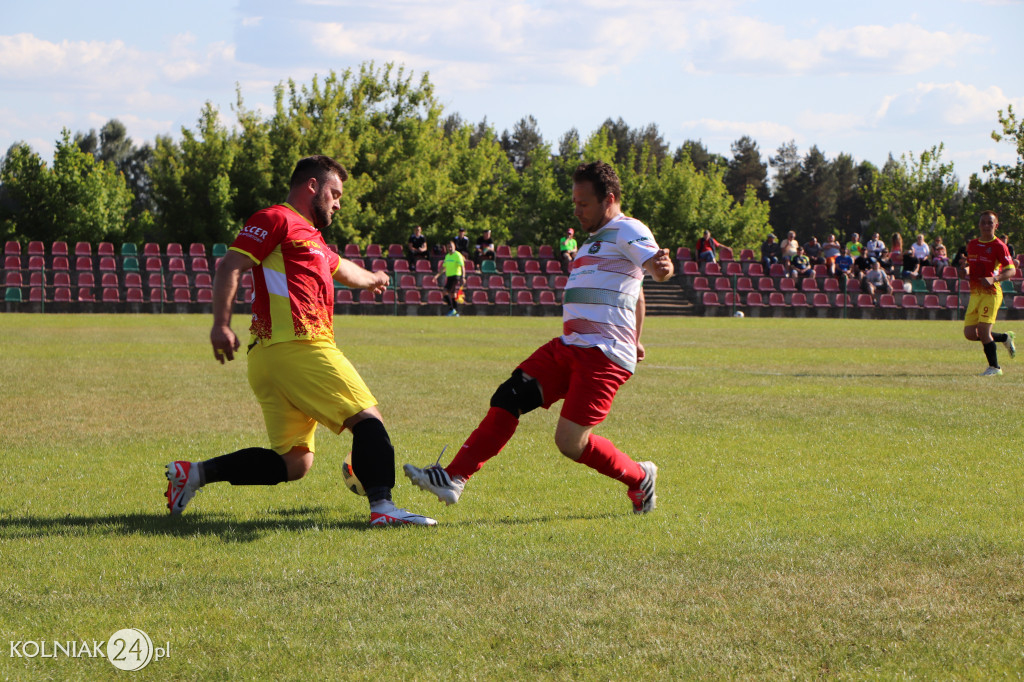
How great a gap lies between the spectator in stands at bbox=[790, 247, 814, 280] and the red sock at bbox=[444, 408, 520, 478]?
34810 millimetres

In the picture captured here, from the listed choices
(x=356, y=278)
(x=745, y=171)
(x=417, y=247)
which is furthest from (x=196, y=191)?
(x=745, y=171)

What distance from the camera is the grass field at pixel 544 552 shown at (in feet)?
11.3

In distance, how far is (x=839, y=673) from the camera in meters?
3.27

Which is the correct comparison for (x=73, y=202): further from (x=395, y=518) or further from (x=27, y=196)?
(x=395, y=518)

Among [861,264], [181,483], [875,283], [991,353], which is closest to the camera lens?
[181,483]

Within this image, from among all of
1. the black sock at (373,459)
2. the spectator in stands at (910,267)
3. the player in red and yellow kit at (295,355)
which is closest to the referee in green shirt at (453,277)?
the spectator in stands at (910,267)

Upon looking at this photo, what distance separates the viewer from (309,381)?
512 centimetres

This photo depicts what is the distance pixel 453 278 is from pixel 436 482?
27.4m

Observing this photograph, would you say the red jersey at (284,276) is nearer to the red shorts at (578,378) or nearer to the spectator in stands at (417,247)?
the red shorts at (578,378)

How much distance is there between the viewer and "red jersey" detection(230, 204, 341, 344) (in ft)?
16.6

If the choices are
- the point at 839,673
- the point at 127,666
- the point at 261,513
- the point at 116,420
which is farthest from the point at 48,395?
the point at 839,673

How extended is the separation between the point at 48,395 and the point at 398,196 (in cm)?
3344

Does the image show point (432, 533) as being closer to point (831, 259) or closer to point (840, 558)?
point (840, 558)

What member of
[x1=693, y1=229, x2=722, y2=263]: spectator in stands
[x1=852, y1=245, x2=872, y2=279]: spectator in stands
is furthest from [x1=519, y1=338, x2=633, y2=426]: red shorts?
[x1=852, y1=245, x2=872, y2=279]: spectator in stands
